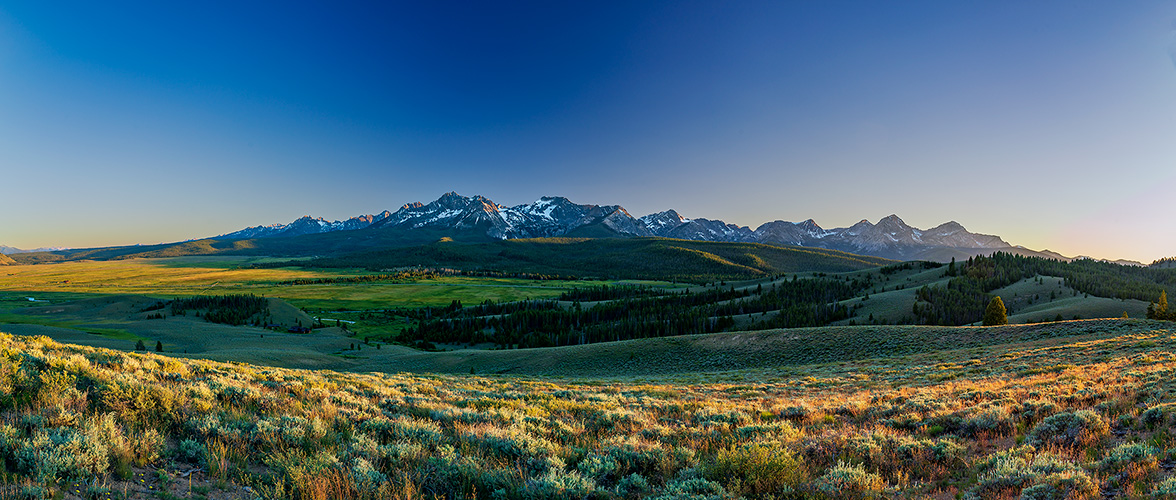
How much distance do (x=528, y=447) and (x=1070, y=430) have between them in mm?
11325

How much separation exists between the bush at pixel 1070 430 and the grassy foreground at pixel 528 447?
5 cm

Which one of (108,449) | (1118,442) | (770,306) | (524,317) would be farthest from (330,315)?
(1118,442)

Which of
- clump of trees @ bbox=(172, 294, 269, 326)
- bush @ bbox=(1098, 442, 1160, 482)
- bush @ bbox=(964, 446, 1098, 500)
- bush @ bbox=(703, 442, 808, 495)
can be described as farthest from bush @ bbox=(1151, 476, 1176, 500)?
clump of trees @ bbox=(172, 294, 269, 326)

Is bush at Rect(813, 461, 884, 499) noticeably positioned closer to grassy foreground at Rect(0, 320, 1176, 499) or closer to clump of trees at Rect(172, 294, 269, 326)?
grassy foreground at Rect(0, 320, 1176, 499)

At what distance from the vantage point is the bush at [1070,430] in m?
8.25

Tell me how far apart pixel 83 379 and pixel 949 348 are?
5168 centimetres

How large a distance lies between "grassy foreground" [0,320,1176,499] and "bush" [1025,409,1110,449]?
2.1 inches

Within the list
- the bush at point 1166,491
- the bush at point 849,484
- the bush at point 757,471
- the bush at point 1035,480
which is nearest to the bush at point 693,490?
the bush at point 757,471

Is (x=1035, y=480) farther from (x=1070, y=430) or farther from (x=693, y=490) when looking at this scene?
(x=693, y=490)

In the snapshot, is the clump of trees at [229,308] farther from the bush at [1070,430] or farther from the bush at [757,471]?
the bush at [1070,430]

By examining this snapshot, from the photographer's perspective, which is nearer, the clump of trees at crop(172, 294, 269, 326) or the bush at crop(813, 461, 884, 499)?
the bush at crop(813, 461, 884, 499)

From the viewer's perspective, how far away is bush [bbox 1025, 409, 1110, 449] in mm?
8250

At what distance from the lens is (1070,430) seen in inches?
348

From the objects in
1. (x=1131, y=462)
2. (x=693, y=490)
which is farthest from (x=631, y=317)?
(x=693, y=490)
